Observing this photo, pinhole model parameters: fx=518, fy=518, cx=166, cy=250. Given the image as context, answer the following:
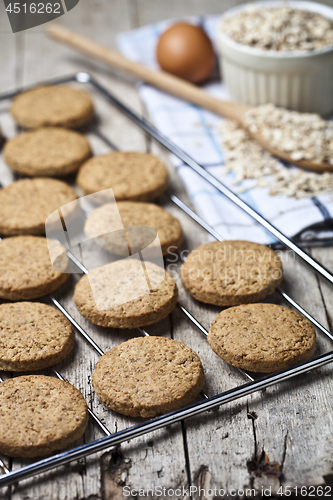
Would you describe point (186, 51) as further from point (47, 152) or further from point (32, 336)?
point (32, 336)

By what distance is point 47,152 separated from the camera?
1428 mm

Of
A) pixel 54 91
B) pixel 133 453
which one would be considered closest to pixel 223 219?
pixel 133 453

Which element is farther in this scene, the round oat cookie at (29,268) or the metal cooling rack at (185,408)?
the round oat cookie at (29,268)

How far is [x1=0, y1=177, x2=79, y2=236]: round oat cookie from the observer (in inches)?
47.6

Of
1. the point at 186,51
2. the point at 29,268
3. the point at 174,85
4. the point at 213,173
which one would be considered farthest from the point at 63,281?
the point at 186,51

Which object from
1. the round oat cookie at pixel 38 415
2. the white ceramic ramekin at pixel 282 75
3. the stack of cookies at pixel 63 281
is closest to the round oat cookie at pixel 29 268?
the stack of cookies at pixel 63 281

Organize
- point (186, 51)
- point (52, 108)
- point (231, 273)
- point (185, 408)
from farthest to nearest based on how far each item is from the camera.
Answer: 1. point (186, 51)
2. point (52, 108)
3. point (231, 273)
4. point (185, 408)

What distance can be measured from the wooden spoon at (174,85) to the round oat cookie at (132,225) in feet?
1.35

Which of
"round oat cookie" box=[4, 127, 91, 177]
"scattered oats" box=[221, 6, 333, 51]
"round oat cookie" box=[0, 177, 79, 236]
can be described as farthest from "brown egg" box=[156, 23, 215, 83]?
"round oat cookie" box=[0, 177, 79, 236]

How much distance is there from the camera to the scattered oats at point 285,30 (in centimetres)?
146

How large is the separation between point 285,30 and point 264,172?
0.43 m

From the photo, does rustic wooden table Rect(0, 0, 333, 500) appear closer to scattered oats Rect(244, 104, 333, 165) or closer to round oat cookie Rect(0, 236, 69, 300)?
round oat cookie Rect(0, 236, 69, 300)

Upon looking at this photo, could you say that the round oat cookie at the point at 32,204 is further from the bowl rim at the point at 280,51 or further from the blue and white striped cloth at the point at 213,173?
the bowl rim at the point at 280,51

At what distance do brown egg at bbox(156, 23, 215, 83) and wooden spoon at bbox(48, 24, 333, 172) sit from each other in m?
0.04
